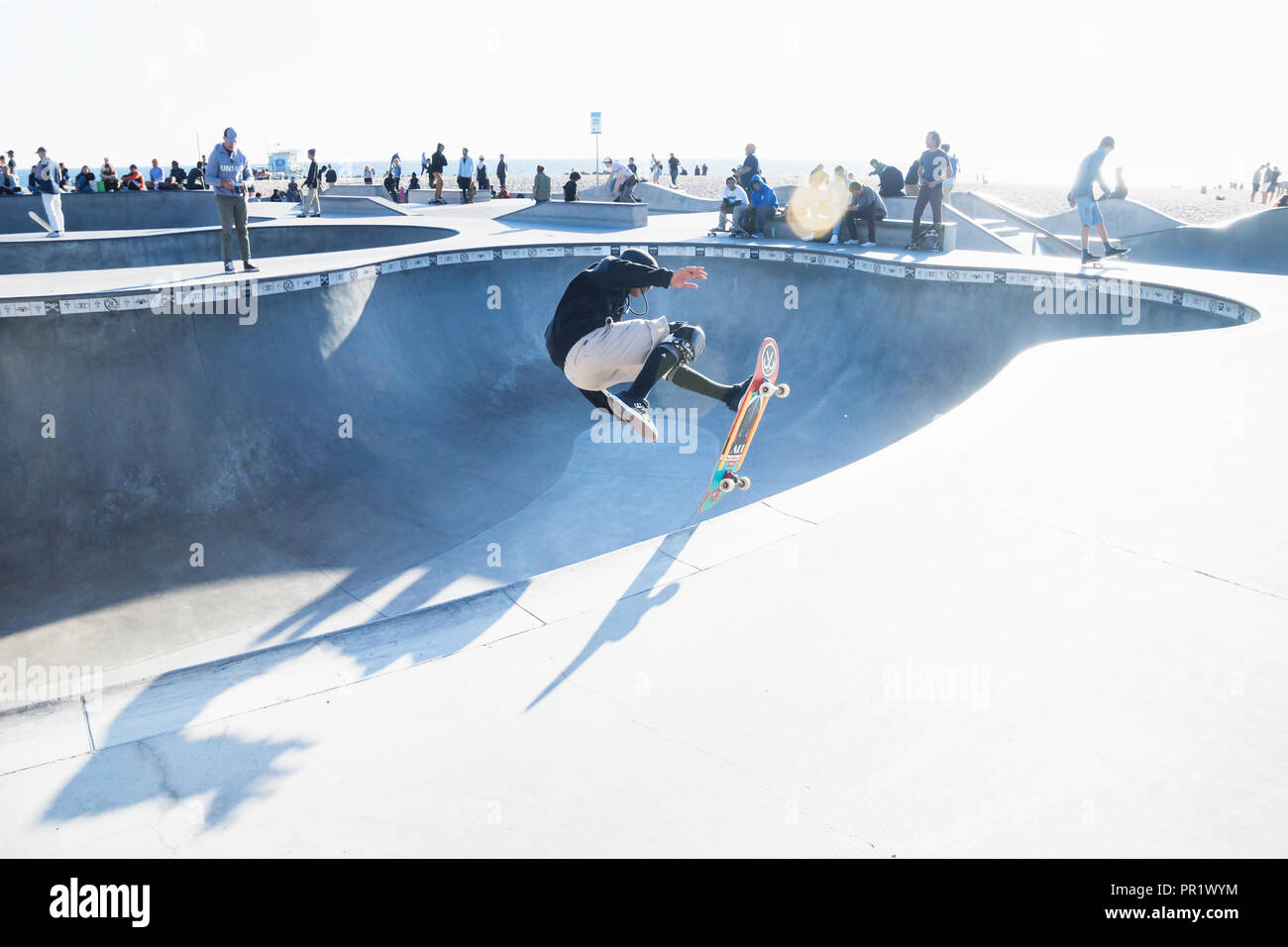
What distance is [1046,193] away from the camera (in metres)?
42.5

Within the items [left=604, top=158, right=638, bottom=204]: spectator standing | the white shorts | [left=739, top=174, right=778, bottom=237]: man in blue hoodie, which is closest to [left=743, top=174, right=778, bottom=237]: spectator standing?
[left=739, top=174, right=778, bottom=237]: man in blue hoodie

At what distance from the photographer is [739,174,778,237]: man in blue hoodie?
1812 centimetres

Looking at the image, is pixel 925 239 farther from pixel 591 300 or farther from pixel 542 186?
pixel 542 186

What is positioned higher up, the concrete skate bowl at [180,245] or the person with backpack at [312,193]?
the person with backpack at [312,193]

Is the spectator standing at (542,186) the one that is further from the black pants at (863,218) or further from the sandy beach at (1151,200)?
the black pants at (863,218)

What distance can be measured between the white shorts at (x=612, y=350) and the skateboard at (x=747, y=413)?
85 cm

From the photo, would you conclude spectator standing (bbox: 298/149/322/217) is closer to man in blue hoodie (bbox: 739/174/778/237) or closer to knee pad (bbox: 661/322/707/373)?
man in blue hoodie (bbox: 739/174/778/237)

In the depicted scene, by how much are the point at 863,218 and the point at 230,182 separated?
10994mm

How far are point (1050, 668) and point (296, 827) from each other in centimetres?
272

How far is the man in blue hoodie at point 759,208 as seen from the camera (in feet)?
59.5

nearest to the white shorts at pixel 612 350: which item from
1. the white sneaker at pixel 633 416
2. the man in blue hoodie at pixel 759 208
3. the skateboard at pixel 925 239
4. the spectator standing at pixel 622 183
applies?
the white sneaker at pixel 633 416

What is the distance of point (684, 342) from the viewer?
6328 mm
